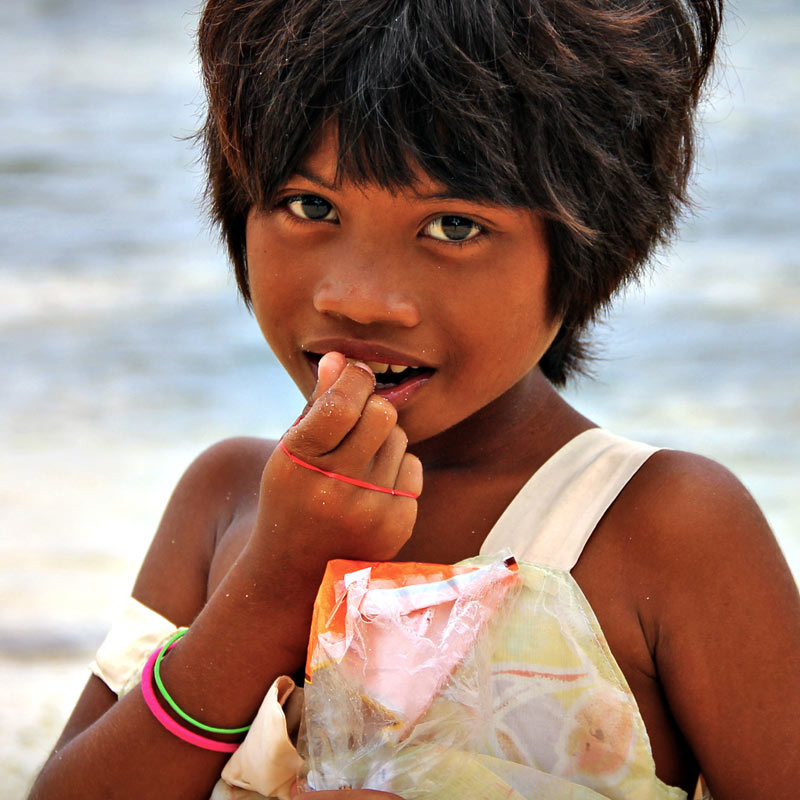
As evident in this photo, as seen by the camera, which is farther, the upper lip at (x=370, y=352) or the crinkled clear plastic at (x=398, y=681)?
the upper lip at (x=370, y=352)

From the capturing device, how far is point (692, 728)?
4.54ft

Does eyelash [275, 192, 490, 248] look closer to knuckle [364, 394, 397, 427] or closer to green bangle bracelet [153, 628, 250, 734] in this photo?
knuckle [364, 394, 397, 427]

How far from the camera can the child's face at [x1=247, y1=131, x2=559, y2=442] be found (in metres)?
1.38

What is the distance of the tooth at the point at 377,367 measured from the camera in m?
1.44

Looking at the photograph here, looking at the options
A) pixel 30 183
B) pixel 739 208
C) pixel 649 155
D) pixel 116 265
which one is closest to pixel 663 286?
pixel 739 208

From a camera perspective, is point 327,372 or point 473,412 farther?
point 473,412

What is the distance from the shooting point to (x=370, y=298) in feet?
4.49

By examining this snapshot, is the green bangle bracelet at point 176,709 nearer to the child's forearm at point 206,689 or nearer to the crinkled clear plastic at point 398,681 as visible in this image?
the child's forearm at point 206,689

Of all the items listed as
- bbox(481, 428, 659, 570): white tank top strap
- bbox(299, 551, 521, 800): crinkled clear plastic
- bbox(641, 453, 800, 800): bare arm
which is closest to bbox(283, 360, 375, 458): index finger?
bbox(299, 551, 521, 800): crinkled clear plastic

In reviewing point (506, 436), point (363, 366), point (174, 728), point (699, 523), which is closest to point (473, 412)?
point (506, 436)

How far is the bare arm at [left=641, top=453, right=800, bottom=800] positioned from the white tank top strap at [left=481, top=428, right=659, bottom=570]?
99mm

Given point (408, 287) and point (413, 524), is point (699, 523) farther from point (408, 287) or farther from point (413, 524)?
point (408, 287)

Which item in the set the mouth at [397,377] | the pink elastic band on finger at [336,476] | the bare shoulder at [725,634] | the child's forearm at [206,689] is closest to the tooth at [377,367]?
the mouth at [397,377]

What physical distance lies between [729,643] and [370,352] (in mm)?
529
